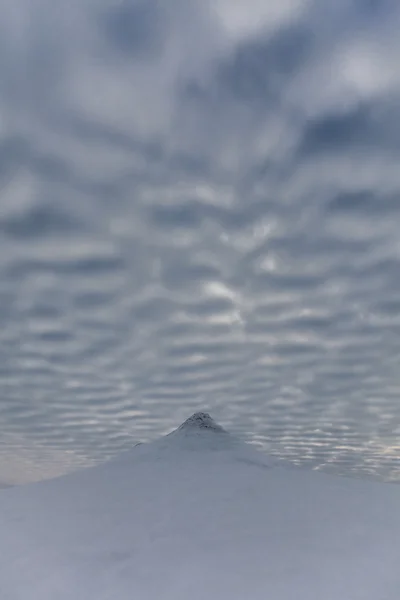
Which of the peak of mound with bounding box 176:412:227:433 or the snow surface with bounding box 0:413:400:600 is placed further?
the peak of mound with bounding box 176:412:227:433

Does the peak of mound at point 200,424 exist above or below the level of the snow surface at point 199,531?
above

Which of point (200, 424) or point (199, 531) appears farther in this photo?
point (200, 424)

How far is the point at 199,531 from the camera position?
69.1 ft

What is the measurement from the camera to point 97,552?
19719 millimetres

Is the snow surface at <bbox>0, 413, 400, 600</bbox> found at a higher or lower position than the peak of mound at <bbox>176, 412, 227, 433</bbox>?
lower

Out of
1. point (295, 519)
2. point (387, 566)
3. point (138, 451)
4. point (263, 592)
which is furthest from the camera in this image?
point (138, 451)

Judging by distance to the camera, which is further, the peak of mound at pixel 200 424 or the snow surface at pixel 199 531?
the peak of mound at pixel 200 424

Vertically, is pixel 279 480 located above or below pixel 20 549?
above

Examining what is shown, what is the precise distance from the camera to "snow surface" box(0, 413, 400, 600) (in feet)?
55.6

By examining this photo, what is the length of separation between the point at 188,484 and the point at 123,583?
8.02 metres

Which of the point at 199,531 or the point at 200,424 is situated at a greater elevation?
the point at 200,424

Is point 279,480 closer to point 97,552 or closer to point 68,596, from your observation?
point 97,552

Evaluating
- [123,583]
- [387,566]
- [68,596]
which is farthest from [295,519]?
[68,596]

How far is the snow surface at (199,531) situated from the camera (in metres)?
16.9
